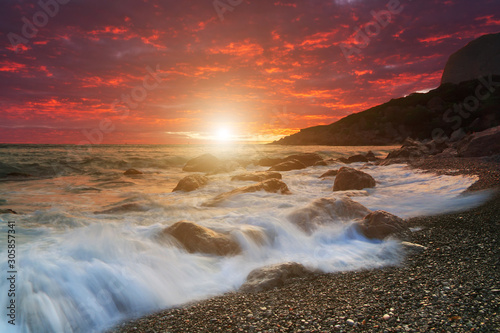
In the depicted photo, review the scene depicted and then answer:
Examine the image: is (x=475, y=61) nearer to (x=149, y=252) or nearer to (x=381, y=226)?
(x=381, y=226)

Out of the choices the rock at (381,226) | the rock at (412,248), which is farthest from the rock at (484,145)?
the rock at (412,248)

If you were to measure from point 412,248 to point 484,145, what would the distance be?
43.4 ft

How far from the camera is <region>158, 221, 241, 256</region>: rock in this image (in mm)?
5184

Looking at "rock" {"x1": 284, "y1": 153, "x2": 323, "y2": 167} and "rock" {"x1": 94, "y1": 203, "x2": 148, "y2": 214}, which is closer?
"rock" {"x1": 94, "y1": 203, "x2": 148, "y2": 214}

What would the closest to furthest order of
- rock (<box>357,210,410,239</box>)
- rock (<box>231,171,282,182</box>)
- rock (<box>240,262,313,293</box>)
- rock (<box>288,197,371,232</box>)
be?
rock (<box>240,262,313,293</box>)
rock (<box>357,210,410,239</box>)
rock (<box>288,197,371,232</box>)
rock (<box>231,171,282,182</box>)

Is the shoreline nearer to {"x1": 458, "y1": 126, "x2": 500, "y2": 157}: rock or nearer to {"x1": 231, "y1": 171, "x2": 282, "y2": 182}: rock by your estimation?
{"x1": 231, "y1": 171, "x2": 282, "y2": 182}: rock

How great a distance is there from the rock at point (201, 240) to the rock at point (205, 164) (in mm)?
15537

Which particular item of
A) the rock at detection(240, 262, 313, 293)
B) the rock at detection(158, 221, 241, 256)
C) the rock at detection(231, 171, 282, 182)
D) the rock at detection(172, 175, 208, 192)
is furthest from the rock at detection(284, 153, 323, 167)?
the rock at detection(240, 262, 313, 293)

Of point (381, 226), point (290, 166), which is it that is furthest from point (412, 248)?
point (290, 166)

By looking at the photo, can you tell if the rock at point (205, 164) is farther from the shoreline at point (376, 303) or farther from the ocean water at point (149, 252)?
the shoreline at point (376, 303)

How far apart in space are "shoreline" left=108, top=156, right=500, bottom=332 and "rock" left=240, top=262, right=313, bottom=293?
0.12 metres

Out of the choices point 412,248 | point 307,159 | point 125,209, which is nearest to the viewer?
point 412,248

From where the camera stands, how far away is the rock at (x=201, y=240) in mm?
5184

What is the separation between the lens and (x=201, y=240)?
5.31m
